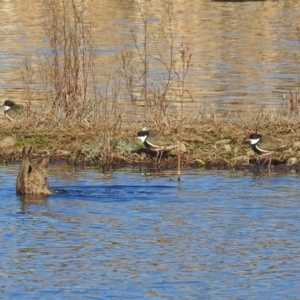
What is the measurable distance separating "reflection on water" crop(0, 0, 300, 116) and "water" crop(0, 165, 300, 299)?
7729 mm

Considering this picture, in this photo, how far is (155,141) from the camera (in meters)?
15.7

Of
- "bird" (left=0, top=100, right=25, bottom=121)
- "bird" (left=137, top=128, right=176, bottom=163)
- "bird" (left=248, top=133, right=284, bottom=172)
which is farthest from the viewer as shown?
"bird" (left=0, top=100, right=25, bottom=121)

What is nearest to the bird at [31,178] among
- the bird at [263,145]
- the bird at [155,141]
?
the bird at [155,141]

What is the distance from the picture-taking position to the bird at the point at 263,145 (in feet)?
50.8

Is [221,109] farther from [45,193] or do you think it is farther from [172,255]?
[172,255]

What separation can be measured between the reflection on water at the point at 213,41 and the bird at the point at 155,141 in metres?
6.19

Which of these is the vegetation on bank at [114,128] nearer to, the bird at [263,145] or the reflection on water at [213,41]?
the bird at [263,145]

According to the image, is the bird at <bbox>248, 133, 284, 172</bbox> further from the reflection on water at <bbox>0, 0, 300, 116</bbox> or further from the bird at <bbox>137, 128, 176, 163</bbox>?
the reflection on water at <bbox>0, 0, 300, 116</bbox>

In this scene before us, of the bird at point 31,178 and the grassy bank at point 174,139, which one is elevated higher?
the bird at point 31,178

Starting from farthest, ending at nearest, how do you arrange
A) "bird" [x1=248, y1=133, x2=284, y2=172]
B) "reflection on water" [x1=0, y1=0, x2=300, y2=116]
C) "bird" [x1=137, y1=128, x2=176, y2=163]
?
"reflection on water" [x1=0, y1=0, x2=300, y2=116]
"bird" [x1=137, y1=128, x2=176, y2=163]
"bird" [x1=248, y1=133, x2=284, y2=172]

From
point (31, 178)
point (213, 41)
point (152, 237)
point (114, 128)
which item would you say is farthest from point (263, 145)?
point (213, 41)

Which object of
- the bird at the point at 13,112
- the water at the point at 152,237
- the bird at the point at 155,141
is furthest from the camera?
the bird at the point at 13,112

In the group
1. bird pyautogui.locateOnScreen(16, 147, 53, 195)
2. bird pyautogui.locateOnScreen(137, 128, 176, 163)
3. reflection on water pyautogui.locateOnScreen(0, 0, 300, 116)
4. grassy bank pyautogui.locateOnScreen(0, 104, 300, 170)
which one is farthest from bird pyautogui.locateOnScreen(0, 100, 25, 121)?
bird pyautogui.locateOnScreen(16, 147, 53, 195)

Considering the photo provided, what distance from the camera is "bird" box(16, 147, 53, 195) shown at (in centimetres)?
1366
